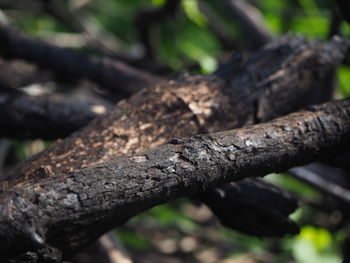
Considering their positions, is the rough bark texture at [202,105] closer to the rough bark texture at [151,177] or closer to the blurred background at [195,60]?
the rough bark texture at [151,177]

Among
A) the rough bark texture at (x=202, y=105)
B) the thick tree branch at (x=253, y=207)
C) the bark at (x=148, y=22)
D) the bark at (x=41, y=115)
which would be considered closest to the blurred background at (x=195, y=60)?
the bark at (x=148, y=22)

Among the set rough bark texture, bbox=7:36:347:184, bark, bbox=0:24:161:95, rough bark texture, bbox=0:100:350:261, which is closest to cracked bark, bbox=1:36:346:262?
rough bark texture, bbox=7:36:347:184

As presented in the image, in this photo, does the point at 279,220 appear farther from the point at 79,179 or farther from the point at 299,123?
the point at 79,179

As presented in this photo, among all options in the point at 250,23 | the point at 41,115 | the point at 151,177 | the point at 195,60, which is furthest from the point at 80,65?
the point at 151,177

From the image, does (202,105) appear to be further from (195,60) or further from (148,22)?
(148,22)

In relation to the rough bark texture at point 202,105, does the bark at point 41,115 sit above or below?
above

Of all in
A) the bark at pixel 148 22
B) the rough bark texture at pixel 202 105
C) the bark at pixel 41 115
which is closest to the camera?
the rough bark texture at pixel 202 105

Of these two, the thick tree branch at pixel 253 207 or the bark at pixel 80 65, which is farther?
the bark at pixel 80 65

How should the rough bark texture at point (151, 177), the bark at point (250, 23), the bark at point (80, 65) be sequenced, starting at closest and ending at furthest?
the rough bark texture at point (151, 177) → the bark at point (80, 65) → the bark at point (250, 23)
